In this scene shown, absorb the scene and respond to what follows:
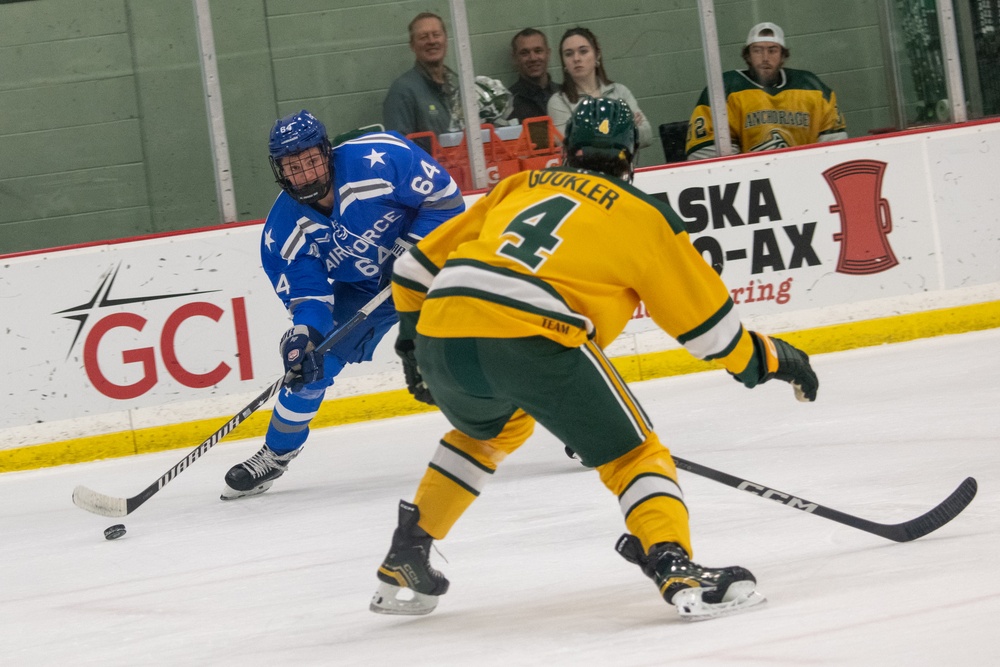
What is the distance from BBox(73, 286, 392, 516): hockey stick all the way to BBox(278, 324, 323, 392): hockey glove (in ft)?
0.07

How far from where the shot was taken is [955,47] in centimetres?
543

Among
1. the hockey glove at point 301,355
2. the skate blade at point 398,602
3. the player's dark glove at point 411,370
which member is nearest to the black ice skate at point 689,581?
the skate blade at point 398,602

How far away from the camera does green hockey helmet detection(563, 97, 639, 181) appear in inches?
80.4

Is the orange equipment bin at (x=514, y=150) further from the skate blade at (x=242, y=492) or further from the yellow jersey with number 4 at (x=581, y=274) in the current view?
the yellow jersey with number 4 at (x=581, y=274)

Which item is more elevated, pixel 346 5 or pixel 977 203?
pixel 346 5

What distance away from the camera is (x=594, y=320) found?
2.00m

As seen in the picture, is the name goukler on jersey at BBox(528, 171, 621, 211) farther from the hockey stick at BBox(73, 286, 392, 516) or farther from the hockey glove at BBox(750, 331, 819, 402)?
the hockey stick at BBox(73, 286, 392, 516)

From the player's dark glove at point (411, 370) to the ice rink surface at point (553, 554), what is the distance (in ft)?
1.16

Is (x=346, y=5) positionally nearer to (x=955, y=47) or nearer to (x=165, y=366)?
(x=165, y=366)

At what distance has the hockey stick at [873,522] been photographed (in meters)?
2.16

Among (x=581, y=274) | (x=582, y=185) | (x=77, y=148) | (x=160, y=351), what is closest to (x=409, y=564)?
(x=581, y=274)

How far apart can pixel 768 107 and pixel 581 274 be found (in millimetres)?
3688

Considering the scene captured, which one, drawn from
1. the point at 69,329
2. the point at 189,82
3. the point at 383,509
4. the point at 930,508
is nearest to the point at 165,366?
the point at 69,329

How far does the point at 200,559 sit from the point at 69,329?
1959 mm
